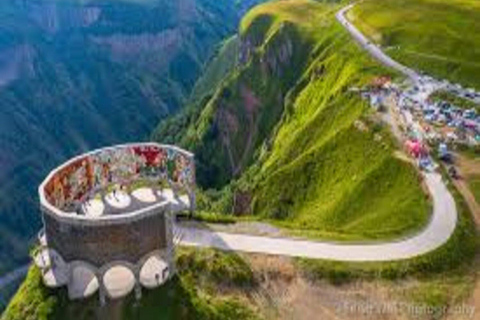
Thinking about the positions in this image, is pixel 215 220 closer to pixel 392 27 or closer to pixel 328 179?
pixel 328 179

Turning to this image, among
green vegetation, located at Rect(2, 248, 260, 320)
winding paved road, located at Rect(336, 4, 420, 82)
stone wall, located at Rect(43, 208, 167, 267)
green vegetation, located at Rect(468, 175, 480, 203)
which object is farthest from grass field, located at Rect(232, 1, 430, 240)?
stone wall, located at Rect(43, 208, 167, 267)

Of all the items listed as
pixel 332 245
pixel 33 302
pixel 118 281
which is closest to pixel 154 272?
pixel 118 281

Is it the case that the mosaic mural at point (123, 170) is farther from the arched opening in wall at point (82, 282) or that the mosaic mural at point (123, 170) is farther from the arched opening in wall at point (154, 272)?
the arched opening in wall at point (154, 272)

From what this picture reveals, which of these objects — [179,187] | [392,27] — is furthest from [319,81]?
[179,187]

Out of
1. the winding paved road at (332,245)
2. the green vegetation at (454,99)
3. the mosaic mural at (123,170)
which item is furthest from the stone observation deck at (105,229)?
the green vegetation at (454,99)

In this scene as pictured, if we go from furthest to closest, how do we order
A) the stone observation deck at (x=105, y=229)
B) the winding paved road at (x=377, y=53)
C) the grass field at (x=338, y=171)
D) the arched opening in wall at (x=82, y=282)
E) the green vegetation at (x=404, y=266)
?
the winding paved road at (x=377, y=53), the grass field at (x=338, y=171), the green vegetation at (x=404, y=266), the arched opening in wall at (x=82, y=282), the stone observation deck at (x=105, y=229)

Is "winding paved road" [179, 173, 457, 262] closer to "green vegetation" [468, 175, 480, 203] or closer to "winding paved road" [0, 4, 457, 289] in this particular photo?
"winding paved road" [0, 4, 457, 289]

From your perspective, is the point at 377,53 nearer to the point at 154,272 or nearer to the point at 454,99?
the point at 454,99
